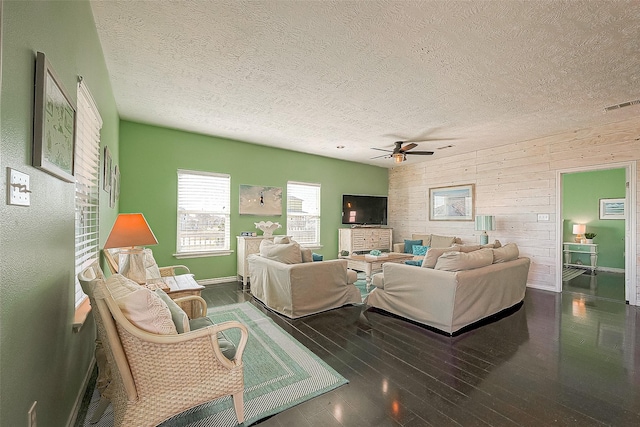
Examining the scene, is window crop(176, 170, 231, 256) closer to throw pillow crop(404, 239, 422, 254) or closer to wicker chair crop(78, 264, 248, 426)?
wicker chair crop(78, 264, 248, 426)

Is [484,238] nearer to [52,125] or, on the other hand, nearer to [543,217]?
[543,217]

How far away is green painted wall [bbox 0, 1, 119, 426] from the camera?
0.96 metres

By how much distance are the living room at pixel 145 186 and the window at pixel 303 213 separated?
195 millimetres

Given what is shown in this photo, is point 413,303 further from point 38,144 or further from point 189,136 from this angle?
point 189,136

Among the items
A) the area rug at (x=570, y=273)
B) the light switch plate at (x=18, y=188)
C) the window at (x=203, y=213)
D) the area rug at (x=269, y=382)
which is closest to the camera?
the light switch plate at (x=18, y=188)

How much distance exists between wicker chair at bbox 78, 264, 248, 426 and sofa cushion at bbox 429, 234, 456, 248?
222 inches

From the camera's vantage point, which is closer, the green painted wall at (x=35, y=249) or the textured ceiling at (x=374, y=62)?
the green painted wall at (x=35, y=249)

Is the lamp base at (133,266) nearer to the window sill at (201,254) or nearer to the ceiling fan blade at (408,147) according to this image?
the window sill at (201,254)

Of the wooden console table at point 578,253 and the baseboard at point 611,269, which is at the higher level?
the wooden console table at point 578,253

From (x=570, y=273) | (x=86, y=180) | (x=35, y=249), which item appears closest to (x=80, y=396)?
(x=35, y=249)

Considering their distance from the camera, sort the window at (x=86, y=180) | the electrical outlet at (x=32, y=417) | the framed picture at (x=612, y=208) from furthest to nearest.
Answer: the framed picture at (x=612, y=208), the window at (x=86, y=180), the electrical outlet at (x=32, y=417)

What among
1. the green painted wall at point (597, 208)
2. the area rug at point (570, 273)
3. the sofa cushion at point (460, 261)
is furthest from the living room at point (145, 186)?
the sofa cushion at point (460, 261)

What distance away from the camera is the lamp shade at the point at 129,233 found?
242cm

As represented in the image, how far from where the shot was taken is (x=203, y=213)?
5.34m
